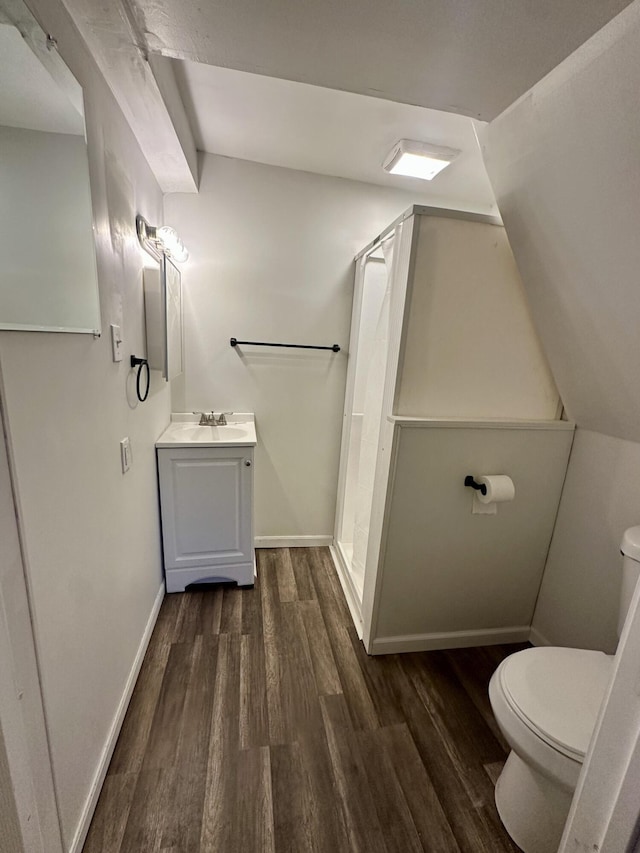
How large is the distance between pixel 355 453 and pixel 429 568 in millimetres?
807

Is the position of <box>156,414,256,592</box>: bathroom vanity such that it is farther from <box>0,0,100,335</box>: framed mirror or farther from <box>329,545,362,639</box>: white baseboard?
<box>0,0,100,335</box>: framed mirror

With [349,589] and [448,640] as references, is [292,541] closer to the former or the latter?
[349,589]

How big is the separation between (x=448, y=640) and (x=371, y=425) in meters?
1.14

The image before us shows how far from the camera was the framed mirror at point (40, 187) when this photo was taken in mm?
693

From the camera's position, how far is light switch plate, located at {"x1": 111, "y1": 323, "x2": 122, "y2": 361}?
121 centimetres

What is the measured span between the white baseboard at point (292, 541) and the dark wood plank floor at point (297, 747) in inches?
25.0

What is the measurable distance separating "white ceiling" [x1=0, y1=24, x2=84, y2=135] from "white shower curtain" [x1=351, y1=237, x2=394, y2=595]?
120 centimetres

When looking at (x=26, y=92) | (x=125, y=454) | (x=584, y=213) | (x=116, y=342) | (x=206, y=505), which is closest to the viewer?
(x=26, y=92)

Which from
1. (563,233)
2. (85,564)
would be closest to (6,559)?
(85,564)

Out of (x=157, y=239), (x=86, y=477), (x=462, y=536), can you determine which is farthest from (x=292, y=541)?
(x=157, y=239)

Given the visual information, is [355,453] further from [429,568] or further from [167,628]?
[167,628]

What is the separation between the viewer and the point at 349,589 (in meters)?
2.03

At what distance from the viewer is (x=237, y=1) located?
0.80 m

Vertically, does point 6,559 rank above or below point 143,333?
below
